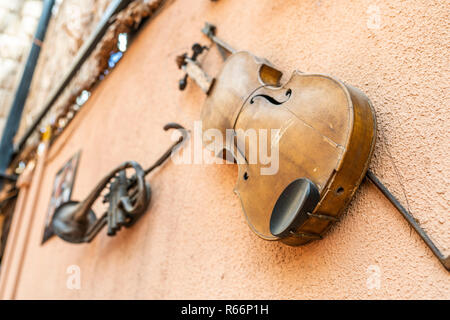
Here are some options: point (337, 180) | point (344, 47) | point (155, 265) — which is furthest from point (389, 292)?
point (155, 265)

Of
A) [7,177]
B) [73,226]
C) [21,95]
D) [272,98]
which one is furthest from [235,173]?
[21,95]

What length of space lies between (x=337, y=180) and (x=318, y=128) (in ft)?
0.28

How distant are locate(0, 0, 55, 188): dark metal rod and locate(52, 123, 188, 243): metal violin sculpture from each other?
2.58 meters

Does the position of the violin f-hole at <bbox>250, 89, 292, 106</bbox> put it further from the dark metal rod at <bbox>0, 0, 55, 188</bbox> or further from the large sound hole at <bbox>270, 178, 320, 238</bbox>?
the dark metal rod at <bbox>0, 0, 55, 188</bbox>

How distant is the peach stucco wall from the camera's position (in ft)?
1.70

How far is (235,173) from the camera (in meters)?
0.84

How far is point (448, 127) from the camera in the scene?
50 cm

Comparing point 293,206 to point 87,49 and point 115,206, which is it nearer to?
point 115,206

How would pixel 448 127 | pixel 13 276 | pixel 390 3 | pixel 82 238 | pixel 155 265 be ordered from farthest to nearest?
pixel 13 276, pixel 82 238, pixel 155 265, pixel 390 3, pixel 448 127

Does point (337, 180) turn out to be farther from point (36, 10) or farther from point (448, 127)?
point (36, 10)

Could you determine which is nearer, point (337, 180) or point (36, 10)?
point (337, 180)

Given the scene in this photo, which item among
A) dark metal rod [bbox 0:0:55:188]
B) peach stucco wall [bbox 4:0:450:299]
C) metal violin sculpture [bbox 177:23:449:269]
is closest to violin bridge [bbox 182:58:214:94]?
peach stucco wall [bbox 4:0:450:299]

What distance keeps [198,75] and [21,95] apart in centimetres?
326

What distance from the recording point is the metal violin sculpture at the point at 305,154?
0.54m
